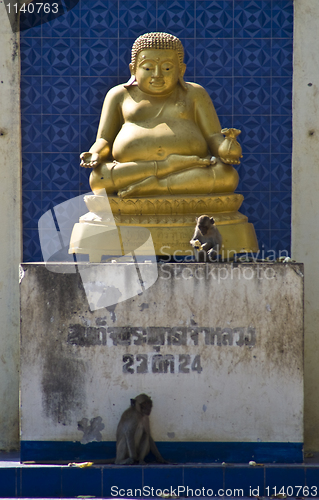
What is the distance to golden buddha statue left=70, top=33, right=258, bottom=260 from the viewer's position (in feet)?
20.0

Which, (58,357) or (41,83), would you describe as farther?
A: (41,83)

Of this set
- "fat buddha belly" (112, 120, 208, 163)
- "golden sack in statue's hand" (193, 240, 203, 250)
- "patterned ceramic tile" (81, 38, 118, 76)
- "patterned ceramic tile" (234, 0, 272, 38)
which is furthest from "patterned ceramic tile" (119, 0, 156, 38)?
"golden sack in statue's hand" (193, 240, 203, 250)

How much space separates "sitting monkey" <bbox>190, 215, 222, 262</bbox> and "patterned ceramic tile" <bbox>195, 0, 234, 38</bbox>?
2.70m

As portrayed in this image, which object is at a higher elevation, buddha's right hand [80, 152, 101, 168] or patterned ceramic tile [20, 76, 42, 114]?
patterned ceramic tile [20, 76, 42, 114]

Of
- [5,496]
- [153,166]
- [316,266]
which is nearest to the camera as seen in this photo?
[5,496]

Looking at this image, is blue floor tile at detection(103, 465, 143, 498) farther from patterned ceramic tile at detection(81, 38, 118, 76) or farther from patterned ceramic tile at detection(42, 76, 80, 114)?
patterned ceramic tile at detection(81, 38, 118, 76)

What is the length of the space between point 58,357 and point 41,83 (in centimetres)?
329

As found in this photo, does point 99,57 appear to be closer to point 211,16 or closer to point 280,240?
point 211,16

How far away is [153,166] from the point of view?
20.1 ft

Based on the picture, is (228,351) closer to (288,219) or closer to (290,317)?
(290,317)

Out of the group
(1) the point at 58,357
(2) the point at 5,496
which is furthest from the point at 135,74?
(2) the point at 5,496

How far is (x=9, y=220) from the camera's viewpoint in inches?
303

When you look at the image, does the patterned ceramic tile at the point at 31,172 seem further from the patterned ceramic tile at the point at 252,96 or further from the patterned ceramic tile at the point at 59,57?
the patterned ceramic tile at the point at 252,96

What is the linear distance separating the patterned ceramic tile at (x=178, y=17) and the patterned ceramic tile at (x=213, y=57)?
179 millimetres
